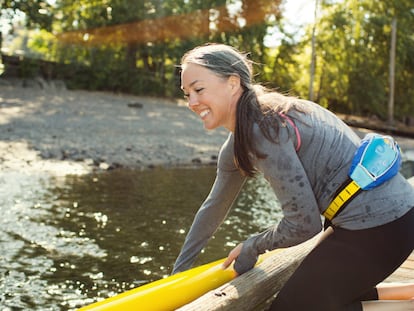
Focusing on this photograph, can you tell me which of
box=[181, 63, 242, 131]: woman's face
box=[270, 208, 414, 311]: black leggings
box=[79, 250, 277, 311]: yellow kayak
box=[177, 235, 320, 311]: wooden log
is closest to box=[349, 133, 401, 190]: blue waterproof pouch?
box=[270, 208, 414, 311]: black leggings

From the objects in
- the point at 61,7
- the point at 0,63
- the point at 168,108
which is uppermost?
the point at 61,7

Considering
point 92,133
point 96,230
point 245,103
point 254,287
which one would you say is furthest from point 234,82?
point 92,133

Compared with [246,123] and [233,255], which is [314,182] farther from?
[233,255]

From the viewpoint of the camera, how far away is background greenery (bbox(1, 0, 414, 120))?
23188mm

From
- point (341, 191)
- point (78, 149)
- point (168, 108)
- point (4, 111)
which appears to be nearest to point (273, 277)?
point (341, 191)

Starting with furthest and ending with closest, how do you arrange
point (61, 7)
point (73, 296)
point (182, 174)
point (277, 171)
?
1. point (61, 7)
2. point (182, 174)
3. point (73, 296)
4. point (277, 171)

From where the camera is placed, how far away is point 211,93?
241 cm

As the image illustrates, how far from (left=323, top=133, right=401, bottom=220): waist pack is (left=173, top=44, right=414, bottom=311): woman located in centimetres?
3

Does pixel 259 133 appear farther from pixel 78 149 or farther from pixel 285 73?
pixel 285 73

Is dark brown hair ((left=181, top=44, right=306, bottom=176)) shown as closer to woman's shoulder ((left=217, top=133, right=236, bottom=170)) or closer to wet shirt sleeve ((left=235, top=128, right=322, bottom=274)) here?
wet shirt sleeve ((left=235, top=128, right=322, bottom=274))

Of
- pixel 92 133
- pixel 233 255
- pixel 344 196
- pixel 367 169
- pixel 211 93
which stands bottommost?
pixel 92 133

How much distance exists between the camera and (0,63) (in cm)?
2091

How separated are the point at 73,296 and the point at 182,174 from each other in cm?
634

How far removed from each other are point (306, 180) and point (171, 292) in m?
1.01
